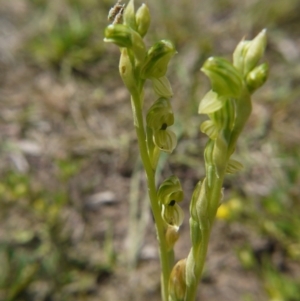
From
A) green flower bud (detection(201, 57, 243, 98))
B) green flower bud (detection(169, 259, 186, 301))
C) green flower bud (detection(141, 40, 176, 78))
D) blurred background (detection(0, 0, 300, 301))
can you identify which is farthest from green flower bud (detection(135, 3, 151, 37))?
blurred background (detection(0, 0, 300, 301))

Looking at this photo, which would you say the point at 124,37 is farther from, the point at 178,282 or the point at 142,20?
the point at 178,282

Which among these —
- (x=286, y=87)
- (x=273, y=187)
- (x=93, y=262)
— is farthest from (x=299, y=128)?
(x=93, y=262)

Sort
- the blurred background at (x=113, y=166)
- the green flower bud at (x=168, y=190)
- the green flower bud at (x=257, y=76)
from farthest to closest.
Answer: the blurred background at (x=113, y=166) → the green flower bud at (x=168, y=190) → the green flower bud at (x=257, y=76)

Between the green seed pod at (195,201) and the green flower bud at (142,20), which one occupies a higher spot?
the green flower bud at (142,20)

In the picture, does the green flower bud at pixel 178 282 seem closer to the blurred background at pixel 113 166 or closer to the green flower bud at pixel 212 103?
the green flower bud at pixel 212 103

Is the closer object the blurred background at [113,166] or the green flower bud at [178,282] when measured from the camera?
the green flower bud at [178,282]

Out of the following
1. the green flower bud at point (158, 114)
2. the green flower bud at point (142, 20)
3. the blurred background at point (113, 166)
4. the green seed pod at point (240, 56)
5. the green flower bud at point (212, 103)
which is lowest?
the blurred background at point (113, 166)

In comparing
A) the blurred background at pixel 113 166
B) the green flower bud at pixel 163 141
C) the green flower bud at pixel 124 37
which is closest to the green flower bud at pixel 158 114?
the green flower bud at pixel 163 141

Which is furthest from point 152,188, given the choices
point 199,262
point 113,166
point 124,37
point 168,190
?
point 113,166
